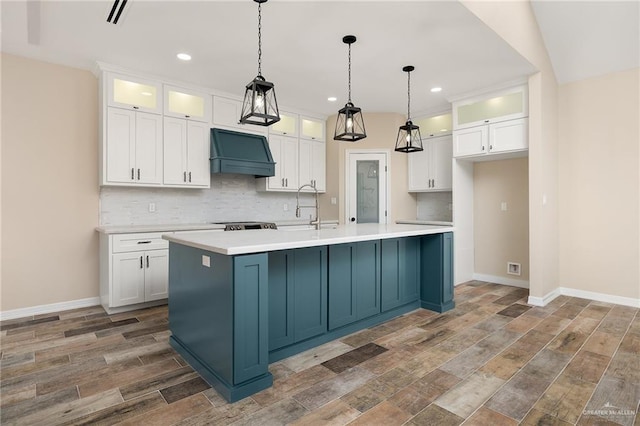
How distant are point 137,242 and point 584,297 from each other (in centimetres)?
547

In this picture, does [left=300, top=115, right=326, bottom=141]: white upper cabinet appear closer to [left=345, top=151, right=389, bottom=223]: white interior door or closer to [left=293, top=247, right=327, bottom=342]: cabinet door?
[left=345, top=151, right=389, bottom=223]: white interior door

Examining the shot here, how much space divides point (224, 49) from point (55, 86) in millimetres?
2040

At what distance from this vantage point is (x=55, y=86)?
3877 millimetres

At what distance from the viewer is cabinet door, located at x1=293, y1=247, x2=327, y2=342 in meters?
2.70

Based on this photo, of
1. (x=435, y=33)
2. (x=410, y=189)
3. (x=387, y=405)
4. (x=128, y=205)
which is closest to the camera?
(x=387, y=405)

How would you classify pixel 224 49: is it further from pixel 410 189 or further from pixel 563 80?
pixel 563 80

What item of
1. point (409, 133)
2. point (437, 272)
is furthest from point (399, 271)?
point (409, 133)

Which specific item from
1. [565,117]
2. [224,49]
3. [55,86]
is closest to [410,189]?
[565,117]

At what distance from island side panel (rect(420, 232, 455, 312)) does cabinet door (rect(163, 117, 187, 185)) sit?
3129 millimetres

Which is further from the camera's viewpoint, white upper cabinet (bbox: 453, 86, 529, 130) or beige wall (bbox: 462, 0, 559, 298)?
white upper cabinet (bbox: 453, 86, 529, 130)

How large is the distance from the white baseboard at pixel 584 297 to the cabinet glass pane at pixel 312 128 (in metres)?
4.02

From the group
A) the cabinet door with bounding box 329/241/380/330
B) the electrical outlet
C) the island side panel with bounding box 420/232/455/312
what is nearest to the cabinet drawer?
the cabinet door with bounding box 329/241/380/330

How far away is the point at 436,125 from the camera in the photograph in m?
5.72

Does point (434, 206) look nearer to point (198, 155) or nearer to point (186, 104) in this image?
point (198, 155)
